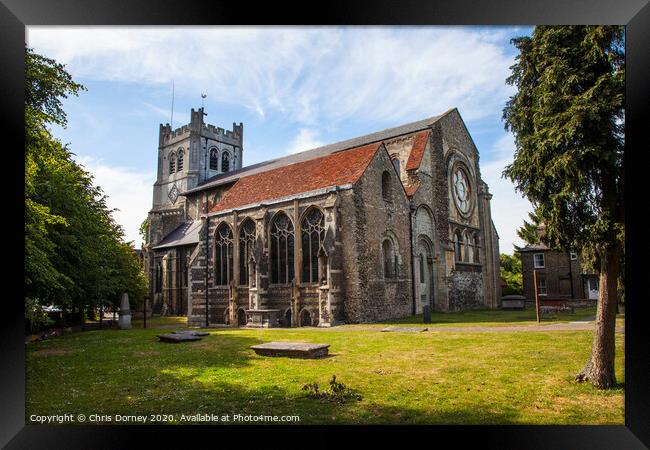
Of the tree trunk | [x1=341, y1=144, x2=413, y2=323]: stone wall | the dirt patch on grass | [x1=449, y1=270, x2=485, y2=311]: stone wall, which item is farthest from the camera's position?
[x1=449, y1=270, x2=485, y2=311]: stone wall

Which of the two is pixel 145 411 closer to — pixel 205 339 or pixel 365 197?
pixel 205 339

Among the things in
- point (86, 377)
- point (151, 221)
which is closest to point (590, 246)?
point (86, 377)

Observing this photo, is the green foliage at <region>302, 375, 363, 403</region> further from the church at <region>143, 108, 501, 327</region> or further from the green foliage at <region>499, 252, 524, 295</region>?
the green foliage at <region>499, 252, 524, 295</region>

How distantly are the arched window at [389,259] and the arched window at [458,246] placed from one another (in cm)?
560

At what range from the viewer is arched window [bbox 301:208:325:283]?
53.9 ft

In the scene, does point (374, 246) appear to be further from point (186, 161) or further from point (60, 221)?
point (186, 161)

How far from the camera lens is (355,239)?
15.8 meters

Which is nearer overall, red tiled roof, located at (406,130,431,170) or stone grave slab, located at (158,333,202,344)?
stone grave slab, located at (158,333,202,344)

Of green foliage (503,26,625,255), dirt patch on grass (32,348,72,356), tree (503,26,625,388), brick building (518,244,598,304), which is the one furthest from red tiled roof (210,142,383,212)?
dirt patch on grass (32,348,72,356)

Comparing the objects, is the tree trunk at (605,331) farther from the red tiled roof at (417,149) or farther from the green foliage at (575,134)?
the red tiled roof at (417,149)

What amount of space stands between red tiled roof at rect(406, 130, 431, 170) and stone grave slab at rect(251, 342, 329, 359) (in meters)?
14.4
